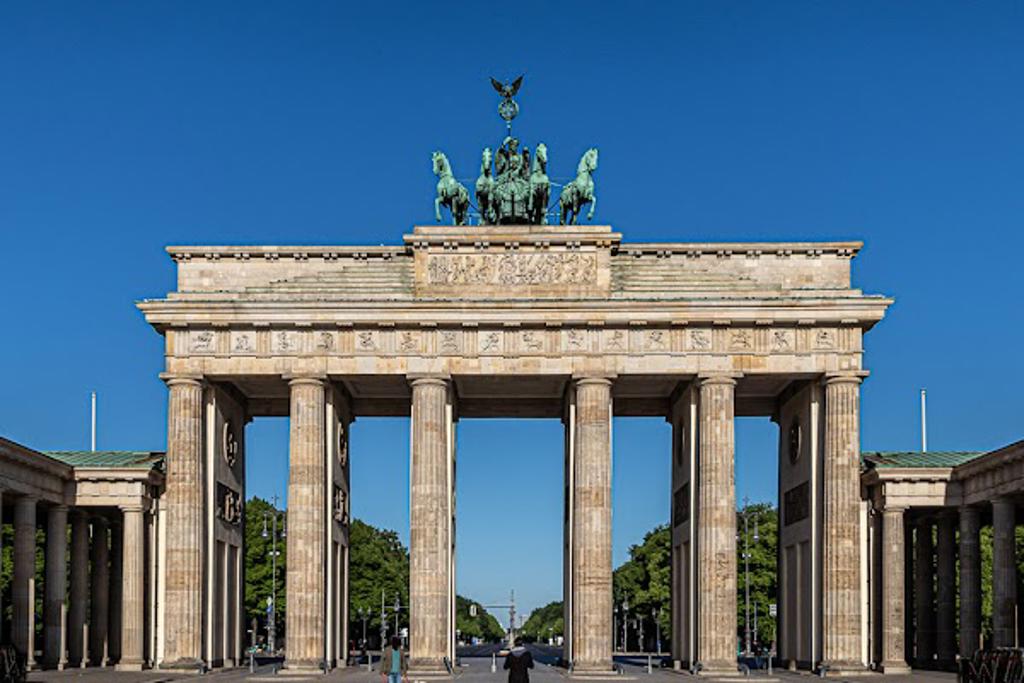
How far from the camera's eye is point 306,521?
70.3 meters

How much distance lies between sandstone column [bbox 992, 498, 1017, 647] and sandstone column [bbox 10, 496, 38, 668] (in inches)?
1573

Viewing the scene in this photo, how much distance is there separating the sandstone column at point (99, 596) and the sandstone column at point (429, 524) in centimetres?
1880

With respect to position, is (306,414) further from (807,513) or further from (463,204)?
(807,513)

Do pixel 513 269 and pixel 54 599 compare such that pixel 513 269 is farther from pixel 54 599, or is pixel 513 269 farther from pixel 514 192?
pixel 54 599

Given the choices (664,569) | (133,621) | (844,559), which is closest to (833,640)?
(844,559)

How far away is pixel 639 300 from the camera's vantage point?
229ft

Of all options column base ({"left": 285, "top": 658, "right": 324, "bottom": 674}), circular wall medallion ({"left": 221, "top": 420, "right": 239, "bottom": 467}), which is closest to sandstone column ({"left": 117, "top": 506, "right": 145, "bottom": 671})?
circular wall medallion ({"left": 221, "top": 420, "right": 239, "bottom": 467})

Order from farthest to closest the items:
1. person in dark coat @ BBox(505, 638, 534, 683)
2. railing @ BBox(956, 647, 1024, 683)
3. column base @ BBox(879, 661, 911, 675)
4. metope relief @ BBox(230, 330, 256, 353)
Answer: metope relief @ BBox(230, 330, 256, 353), column base @ BBox(879, 661, 911, 675), railing @ BBox(956, 647, 1024, 683), person in dark coat @ BBox(505, 638, 534, 683)

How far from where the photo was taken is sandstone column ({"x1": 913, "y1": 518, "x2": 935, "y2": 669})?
79500 mm

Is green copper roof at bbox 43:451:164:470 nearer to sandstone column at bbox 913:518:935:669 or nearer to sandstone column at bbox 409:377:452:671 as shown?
sandstone column at bbox 409:377:452:671

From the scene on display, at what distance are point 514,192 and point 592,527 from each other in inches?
629

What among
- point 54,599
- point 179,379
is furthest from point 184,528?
point 54,599

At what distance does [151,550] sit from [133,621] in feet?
11.8

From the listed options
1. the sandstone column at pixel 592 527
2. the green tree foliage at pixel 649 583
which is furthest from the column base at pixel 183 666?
the green tree foliage at pixel 649 583
